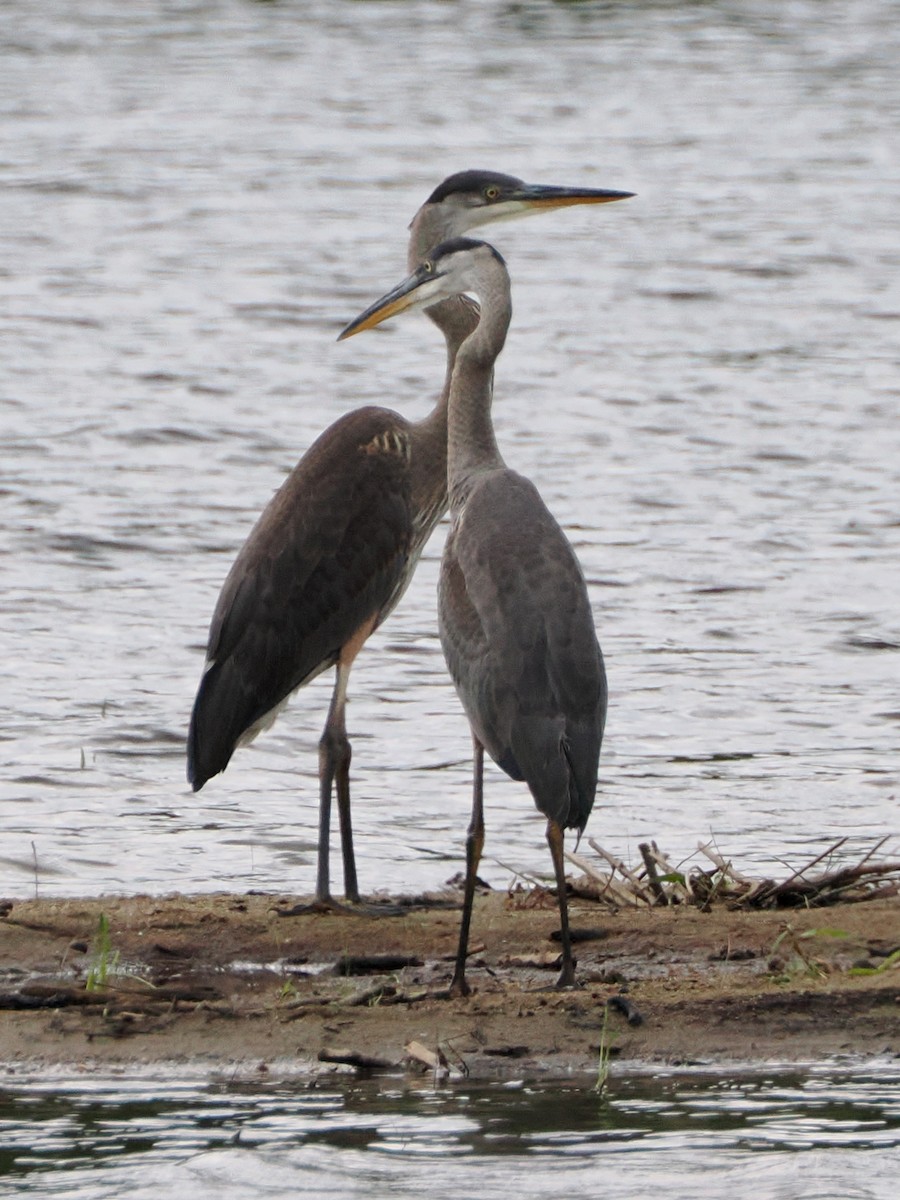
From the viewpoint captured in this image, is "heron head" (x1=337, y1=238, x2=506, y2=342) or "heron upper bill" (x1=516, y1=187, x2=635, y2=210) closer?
"heron head" (x1=337, y1=238, x2=506, y2=342)

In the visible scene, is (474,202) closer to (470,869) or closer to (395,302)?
(395,302)

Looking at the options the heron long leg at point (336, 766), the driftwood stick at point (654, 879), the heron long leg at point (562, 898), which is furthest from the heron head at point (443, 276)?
the heron long leg at point (562, 898)

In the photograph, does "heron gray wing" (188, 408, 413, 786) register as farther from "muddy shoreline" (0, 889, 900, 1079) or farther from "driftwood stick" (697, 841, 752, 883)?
"driftwood stick" (697, 841, 752, 883)

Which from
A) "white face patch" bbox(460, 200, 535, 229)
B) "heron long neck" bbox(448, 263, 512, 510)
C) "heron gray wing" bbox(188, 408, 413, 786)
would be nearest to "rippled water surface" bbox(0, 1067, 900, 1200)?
"heron gray wing" bbox(188, 408, 413, 786)

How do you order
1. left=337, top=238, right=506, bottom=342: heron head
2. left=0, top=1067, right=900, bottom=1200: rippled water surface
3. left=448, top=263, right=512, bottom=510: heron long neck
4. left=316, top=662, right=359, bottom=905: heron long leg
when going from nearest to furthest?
left=0, top=1067, right=900, bottom=1200: rippled water surface < left=448, top=263, right=512, bottom=510: heron long neck < left=337, top=238, right=506, bottom=342: heron head < left=316, top=662, right=359, bottom=905: heron long leg

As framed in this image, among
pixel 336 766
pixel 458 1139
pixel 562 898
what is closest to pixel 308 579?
pixel 336 766

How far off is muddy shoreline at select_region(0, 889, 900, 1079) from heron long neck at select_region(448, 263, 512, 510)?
4.09 ft

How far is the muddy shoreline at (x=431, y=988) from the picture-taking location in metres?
5.68

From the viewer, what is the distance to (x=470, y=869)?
20.1 ft

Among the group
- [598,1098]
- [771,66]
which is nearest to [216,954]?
[598,1098]

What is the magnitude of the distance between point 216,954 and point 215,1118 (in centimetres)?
121

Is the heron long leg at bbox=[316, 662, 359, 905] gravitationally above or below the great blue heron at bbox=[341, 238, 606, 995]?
below

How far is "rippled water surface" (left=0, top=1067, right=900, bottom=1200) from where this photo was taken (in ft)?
15.8

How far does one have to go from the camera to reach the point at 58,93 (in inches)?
1126
